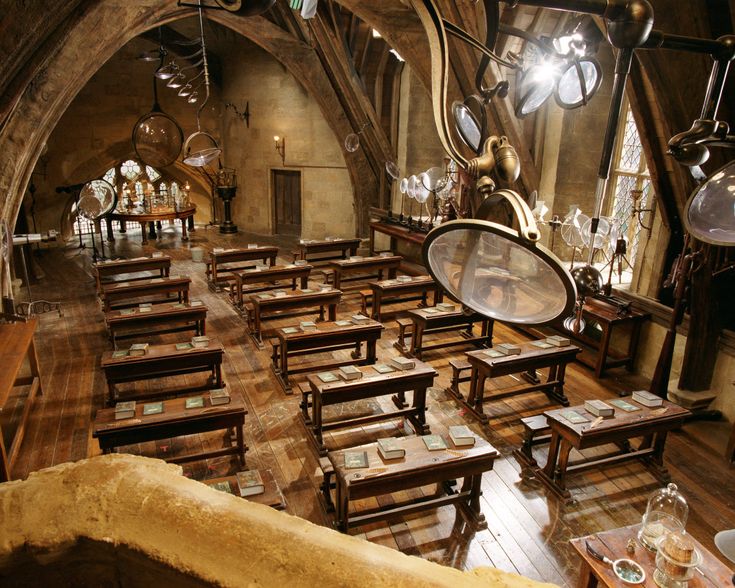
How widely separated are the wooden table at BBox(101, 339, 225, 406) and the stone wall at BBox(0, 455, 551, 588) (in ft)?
15.0

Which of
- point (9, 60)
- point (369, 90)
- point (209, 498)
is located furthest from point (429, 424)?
point (369, 90)

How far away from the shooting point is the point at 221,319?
A: 918 cm

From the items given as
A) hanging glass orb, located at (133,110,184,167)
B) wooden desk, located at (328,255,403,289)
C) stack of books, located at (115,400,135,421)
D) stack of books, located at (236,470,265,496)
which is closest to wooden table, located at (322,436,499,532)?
stack of books, located at (236,470,265,496)

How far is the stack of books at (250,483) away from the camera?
3816 millimetres

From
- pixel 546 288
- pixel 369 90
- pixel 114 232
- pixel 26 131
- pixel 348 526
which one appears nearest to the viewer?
pixel 546 288

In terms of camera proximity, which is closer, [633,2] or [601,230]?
[633,2]

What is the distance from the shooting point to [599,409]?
4859 millimetres

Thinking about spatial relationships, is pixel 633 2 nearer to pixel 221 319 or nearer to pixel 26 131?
pixel 26 131

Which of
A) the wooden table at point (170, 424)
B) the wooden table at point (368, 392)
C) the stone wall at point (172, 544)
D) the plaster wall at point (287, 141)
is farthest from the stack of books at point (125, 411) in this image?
the plaster wall at point (287, 141)

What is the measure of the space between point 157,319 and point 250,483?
4334mm

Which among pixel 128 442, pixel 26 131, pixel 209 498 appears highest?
pixel 26 131

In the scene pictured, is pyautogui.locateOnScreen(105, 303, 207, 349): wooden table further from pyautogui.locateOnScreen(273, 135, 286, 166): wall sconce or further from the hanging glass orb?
pyautogui.locateOnScreen(273, 135, 286, 166): wall sconce

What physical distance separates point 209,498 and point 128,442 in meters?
3.54

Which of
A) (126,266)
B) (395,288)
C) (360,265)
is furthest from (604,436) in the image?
(126,266)
